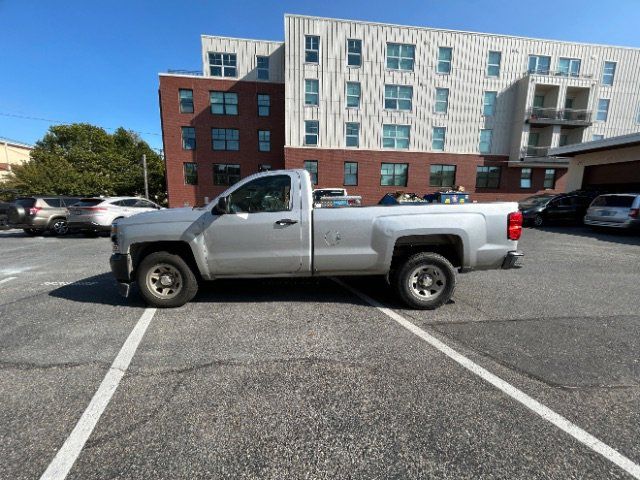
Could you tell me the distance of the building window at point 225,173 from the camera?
27.3 meters

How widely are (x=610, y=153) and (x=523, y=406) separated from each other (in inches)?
865

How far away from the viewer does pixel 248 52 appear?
26703 millimetres

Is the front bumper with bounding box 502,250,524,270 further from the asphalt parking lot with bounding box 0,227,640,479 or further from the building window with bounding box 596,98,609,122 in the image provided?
the building window with bounding box 596,98,609,122

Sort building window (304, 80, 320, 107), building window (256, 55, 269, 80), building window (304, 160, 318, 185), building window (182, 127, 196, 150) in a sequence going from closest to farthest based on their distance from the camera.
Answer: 1. building window (304, 80, 320, 107)
2. building window (304, 160, 318, 185)
3. building window (182, 127, 196, 150)
4. building window (256, 55, 269, 80)

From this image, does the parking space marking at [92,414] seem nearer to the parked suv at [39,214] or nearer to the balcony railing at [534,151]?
the parked suv at [39,214]

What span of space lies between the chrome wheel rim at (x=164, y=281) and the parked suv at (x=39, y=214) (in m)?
10.7

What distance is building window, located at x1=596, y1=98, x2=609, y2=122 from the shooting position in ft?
88.7

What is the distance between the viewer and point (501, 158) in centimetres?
2662

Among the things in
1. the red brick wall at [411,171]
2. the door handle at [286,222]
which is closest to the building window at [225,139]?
the red brick wall at [411,171]

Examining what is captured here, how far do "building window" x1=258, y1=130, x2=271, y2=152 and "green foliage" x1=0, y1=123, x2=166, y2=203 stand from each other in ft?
84.4

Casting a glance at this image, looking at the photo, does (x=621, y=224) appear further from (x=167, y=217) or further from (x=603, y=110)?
(x=603, y=110)

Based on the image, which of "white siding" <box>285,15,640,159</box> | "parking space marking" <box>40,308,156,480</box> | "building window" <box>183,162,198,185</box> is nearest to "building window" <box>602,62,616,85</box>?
"white siding" <box>285,15,640,159</box>

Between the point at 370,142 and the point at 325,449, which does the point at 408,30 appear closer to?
the point at 370,142

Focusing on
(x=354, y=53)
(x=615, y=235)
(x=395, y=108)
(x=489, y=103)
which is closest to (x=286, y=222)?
(x=615, y=235)
